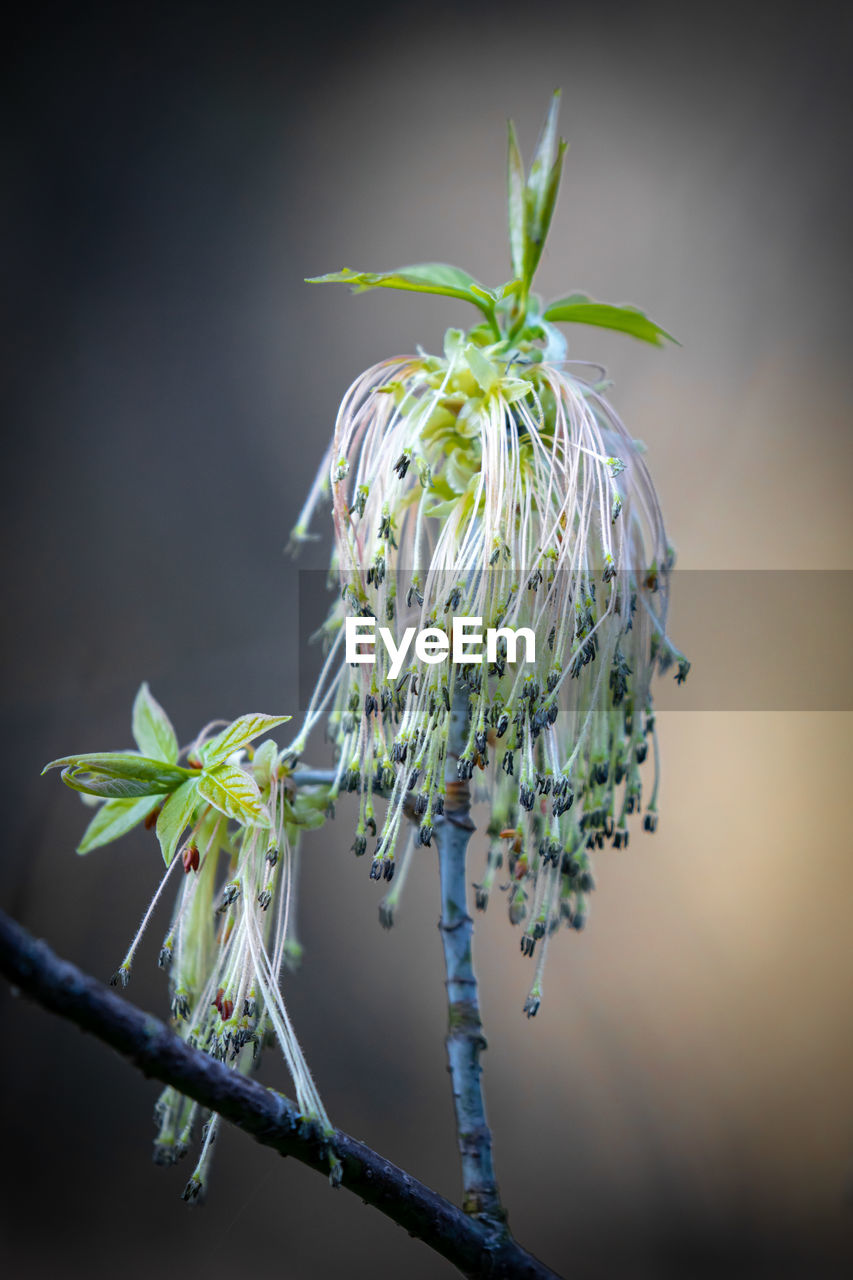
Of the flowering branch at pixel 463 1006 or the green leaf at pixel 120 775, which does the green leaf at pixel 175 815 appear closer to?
the green leaf at pixel 120 775

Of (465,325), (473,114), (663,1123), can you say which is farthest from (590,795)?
(473,114)

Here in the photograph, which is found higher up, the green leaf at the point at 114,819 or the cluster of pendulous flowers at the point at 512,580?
the cluster of pendulous flowers at the point at 512,580

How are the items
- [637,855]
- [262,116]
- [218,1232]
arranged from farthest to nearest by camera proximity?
[262,116] → [637,855] → [218,1232]

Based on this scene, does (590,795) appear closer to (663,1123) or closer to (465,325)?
(663,1123)

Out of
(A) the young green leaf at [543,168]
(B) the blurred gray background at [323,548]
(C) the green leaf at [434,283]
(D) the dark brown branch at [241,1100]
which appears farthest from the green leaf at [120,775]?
(B) the blurred gray background at [323,548]

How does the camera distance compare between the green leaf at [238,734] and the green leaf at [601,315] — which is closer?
the green leaf at [238,734]

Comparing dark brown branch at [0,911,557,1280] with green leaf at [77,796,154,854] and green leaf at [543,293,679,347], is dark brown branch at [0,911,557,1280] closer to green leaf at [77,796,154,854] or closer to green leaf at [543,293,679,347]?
green leaf at [77,796,154,854]
